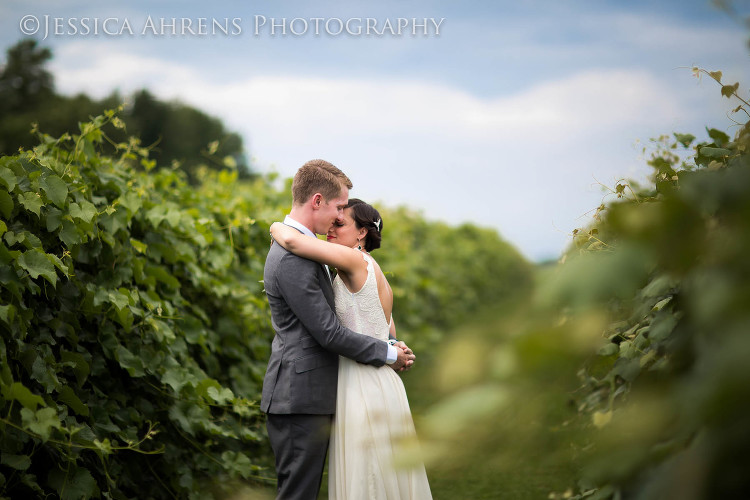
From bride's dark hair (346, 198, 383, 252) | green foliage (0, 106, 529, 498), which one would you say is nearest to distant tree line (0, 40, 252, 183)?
green foliage (0, 106, 529, 498)

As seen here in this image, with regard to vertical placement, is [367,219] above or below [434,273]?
below

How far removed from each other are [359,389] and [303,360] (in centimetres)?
30

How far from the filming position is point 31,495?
276 cm

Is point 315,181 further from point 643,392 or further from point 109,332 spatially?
point 643,392

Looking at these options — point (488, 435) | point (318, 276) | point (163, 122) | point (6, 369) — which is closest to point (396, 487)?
point (318, 276)

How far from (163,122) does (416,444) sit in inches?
2207

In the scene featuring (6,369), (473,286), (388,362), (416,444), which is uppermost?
(473,286)

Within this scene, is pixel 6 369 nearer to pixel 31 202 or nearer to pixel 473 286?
pixel 31 202

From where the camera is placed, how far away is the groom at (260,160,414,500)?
2990 mm

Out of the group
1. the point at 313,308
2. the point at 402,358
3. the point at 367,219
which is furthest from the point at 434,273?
the point at 313,308

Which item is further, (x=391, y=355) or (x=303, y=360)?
(x=391, y=355)

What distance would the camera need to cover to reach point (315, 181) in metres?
3.23

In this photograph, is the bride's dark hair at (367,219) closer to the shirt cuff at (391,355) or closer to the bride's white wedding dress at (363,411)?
the bride's white wedding dress at (363,411)

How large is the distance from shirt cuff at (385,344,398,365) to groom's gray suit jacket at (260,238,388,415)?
3 cm
